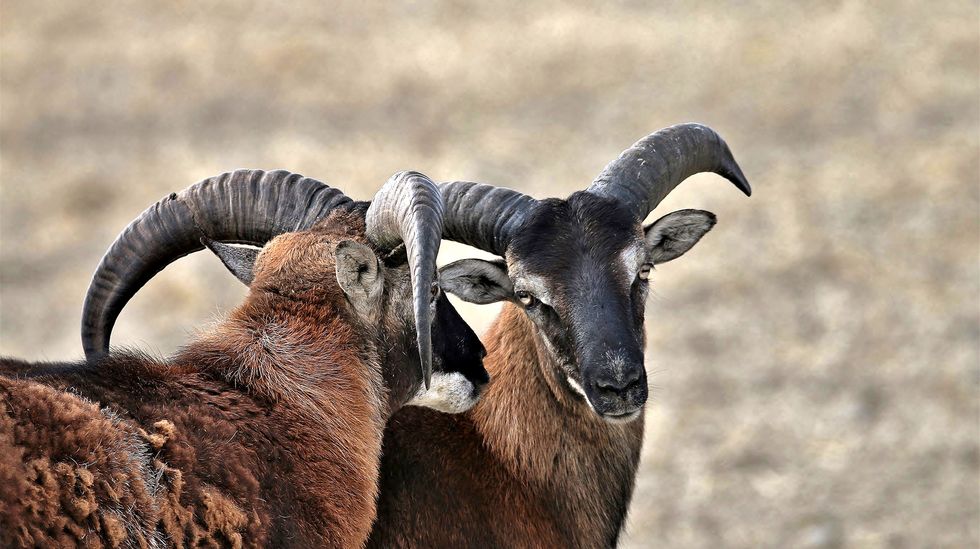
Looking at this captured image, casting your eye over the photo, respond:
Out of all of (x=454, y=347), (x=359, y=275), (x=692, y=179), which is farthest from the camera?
(x=692, y=179)

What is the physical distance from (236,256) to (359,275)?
54.6 inches

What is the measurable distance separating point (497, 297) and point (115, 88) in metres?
26.3

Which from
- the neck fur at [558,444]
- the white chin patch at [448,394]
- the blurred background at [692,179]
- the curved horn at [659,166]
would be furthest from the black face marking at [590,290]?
the blurred background at [692,179]

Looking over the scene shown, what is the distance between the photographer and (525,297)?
8711 mm

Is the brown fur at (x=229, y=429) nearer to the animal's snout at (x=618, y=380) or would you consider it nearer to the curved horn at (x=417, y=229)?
the curved horn at (x=417, y=229)

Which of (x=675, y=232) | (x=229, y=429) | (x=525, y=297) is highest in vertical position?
(x=675, y=232)

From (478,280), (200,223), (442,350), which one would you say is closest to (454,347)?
(442,350)

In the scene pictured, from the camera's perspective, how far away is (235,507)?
6598 millimetres

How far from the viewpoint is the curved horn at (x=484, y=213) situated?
8.76 metres

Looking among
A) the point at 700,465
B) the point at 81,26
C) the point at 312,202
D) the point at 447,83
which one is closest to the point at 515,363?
the point at 312,202

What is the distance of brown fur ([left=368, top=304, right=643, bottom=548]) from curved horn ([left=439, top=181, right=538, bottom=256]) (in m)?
0.75

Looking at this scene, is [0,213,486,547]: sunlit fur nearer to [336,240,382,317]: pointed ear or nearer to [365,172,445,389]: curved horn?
[336,240,382,317]: pointed ear

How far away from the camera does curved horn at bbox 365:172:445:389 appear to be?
23.2ft

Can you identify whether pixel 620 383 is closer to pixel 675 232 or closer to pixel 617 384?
pixel 617 384
